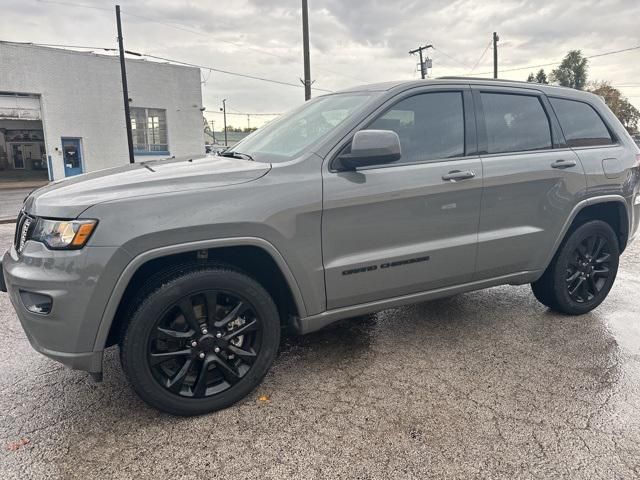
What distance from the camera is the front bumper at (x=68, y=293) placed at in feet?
7.28

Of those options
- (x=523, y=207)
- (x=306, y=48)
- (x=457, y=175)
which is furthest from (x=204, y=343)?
(x=306, y=48)

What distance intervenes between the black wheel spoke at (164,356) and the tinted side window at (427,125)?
1.74 m

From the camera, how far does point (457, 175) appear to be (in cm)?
312

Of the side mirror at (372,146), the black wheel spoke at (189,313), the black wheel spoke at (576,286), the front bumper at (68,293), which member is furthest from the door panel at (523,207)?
the front bumper at (68,293)

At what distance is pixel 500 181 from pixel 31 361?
3.56m

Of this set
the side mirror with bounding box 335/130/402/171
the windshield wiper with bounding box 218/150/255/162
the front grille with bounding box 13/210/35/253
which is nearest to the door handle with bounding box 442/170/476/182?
the side mirror with bounding box 335/130/402/171

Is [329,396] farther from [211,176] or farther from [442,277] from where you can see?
[211,176]

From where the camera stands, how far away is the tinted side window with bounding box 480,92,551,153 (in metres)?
3.41

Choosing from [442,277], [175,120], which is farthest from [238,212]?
[175,120]

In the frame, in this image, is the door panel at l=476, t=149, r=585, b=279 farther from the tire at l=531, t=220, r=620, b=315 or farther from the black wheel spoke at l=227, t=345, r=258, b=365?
the black wheel spoke at l=227, t=345, r=258, b=365

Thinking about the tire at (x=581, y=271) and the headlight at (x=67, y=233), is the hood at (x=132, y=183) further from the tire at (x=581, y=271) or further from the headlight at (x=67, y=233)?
the tire at (x=581, y=271)

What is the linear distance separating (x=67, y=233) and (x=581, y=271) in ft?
12.6

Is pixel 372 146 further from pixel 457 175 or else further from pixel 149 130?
pixel 149 130

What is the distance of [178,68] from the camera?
1033 inches
